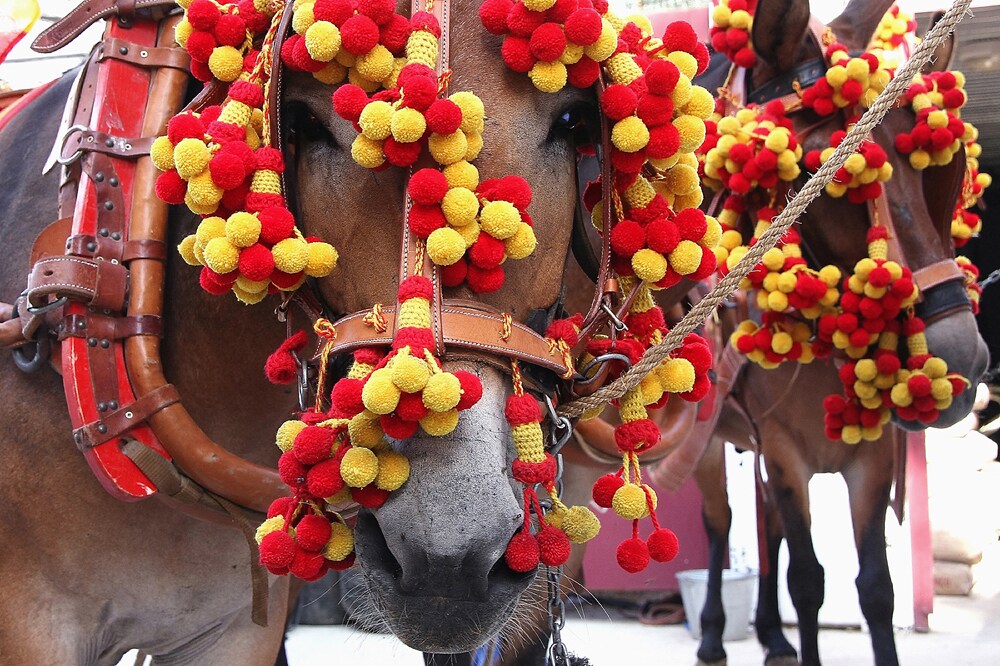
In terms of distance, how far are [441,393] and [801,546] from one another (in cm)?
342

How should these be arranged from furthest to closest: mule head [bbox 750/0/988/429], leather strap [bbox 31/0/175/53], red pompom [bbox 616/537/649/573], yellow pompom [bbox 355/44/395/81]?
mule head [bbox 750/0/988/429], leather strap [bbox 31/0/175/53], red pompom [bbox 616/537/649/573], yellow pompom [bbox 355/44/395/81]

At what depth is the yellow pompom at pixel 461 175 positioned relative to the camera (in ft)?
4.53

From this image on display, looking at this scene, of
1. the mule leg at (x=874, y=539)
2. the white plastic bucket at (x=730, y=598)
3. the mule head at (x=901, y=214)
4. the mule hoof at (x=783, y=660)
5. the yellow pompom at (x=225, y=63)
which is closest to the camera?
the yellow pompom at (x=225, y=63)

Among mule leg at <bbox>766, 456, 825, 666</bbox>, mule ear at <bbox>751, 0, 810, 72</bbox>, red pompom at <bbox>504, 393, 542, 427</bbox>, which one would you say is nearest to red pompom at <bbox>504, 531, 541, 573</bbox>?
red pompom at <bbox>504, 393, 542, 427</bbox>

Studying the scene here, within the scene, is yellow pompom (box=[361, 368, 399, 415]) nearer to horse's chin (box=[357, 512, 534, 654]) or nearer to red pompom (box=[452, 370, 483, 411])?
red pompom (box=[452, 370, 483, 411])

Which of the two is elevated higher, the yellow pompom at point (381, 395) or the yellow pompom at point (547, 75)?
the yellow pompom at point (547, 75)

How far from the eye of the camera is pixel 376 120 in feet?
4.50

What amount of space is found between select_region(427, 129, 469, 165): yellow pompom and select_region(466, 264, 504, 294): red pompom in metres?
0.16

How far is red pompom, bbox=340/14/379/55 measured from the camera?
1410mm

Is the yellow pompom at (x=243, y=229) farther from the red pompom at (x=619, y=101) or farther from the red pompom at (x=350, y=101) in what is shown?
the red pompom at (x=619, y=101)

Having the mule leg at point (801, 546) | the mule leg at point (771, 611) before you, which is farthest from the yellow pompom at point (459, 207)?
the mule leg at point (771, 611)

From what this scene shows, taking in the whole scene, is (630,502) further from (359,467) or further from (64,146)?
(64,146)

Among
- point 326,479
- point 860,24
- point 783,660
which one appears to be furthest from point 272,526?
point 783,660

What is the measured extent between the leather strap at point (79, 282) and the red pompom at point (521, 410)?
2.67ft
